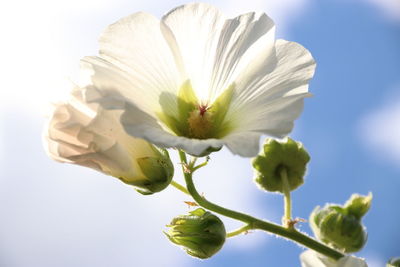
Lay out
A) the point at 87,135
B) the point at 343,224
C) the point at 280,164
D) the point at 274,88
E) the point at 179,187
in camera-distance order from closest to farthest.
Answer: the point at 87,135 → the point at 274,88 → the point at 179,187 → the point at 343,224 → the point at 280,164

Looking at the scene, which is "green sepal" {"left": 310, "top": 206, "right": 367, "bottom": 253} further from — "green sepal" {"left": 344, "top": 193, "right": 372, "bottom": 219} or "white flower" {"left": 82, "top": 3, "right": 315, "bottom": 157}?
"white flower" {"left": 82, "top": 3, "right": 315, "bottom": 157}

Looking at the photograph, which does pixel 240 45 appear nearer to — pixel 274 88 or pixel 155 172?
pixel 274 88

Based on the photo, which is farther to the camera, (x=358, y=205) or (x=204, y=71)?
(x=358, y=205)

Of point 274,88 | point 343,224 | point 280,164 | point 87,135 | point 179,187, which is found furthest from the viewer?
point 280,164

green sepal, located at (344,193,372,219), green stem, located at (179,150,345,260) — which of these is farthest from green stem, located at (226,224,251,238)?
green sepal, located at (344,193,372,219)

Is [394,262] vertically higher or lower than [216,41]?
lower

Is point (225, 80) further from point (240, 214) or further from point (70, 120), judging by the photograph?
point (70, 120)

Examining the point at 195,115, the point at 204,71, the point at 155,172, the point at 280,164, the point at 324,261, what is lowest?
the point at 324,261

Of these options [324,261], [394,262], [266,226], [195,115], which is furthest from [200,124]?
[394,262]
